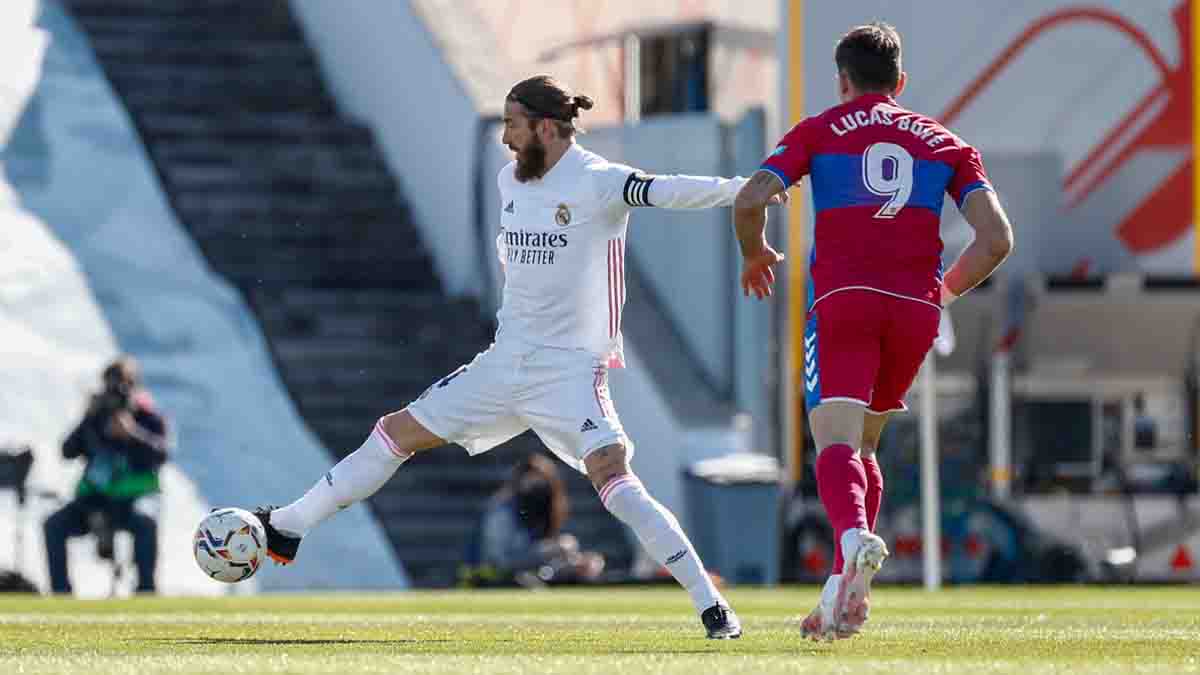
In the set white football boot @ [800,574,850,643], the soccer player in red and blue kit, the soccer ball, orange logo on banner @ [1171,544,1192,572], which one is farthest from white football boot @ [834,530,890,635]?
orange logo on banner @ [1171,544,1192,572]

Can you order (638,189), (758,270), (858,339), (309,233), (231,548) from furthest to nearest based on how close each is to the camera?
(309,233) → (231,548) → (638,189) → (758,270) → (858,339)

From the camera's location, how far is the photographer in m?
19.5

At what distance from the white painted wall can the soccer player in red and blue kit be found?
12.0 metres

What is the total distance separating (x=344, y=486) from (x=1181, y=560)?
13.8 meters

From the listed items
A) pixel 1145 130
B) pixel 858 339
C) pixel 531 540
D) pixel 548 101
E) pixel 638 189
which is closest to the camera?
pixel 858 339

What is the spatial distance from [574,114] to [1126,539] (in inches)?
535

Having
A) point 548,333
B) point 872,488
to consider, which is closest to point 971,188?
point 872,488

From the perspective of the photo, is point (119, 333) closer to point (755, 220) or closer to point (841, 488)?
point (755, 220)

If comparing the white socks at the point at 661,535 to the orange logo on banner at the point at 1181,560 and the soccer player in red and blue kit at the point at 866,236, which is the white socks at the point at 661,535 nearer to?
the soccer player in red and blue kit at the point at 866,236

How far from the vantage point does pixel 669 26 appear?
27469mm

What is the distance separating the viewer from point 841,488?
9.22 metres

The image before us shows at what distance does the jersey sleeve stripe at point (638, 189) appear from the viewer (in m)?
9.98

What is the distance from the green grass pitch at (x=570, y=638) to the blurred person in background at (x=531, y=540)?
349 cm

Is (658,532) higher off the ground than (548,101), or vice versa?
(548,101)
